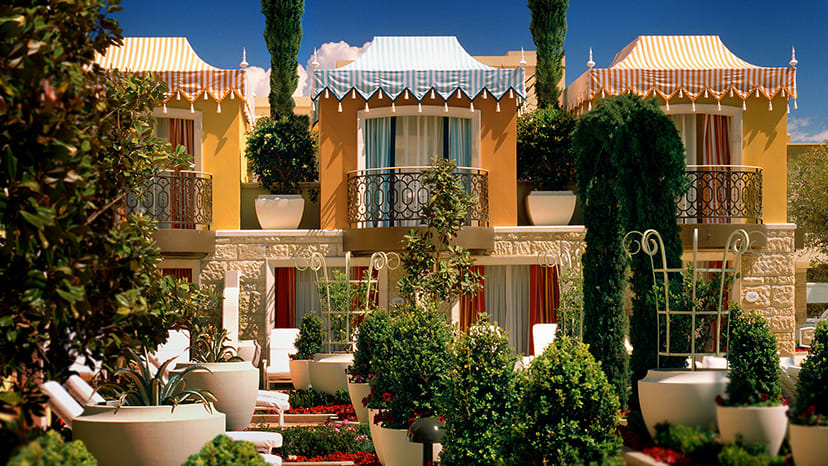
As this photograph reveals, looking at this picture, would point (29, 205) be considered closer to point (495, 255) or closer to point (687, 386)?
point (687, 386)

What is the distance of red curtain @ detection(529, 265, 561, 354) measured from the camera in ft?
57.1

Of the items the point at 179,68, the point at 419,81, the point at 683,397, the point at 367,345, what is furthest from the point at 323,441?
the point at 179,68

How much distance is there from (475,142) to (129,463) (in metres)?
12.3

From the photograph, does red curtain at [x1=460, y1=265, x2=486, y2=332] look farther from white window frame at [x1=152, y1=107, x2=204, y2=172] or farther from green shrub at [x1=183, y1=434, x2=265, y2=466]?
green shrub at [x1=183, y1=434, x2=265, y2=466]

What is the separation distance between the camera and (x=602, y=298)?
32.7 feet

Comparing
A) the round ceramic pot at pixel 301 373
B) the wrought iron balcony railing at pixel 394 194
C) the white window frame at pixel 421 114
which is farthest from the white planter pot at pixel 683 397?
the white window frame at pixel 421 114

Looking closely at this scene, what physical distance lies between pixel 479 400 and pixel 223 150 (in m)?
11.7

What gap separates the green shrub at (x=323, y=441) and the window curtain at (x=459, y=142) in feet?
27.5

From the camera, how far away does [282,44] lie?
63.7 ft

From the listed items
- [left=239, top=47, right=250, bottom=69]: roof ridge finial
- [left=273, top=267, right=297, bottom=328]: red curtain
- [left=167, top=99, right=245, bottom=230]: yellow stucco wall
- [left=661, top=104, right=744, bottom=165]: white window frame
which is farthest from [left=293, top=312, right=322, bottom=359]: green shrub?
[left=661, top=104, right=744, bottom=165]: white window frame

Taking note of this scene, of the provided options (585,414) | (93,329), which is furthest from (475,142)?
(93,329)

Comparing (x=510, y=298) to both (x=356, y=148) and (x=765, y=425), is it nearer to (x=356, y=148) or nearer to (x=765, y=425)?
(x=356, y=148)

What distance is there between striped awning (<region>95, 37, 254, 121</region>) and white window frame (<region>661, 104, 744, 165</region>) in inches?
349

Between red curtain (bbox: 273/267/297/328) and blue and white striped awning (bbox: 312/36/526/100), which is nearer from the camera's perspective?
blue and white striped awning (bbox: 312/36/526/100)
